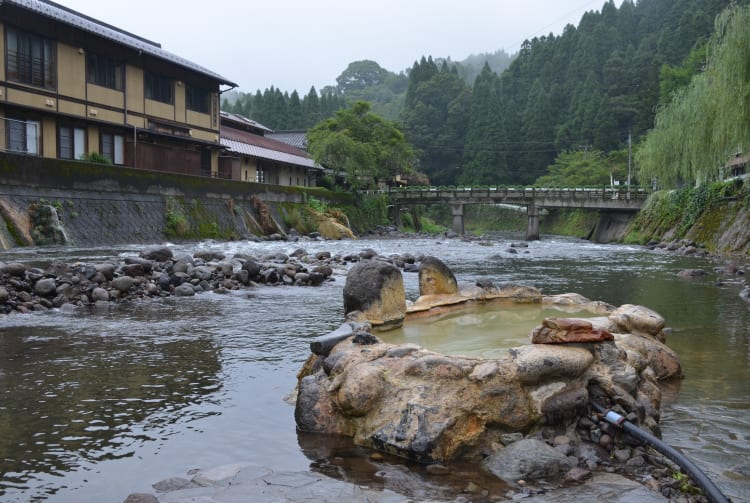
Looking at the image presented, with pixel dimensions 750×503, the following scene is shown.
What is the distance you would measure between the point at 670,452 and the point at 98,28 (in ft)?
101

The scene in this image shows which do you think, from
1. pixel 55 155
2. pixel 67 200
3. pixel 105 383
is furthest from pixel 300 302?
pixel 55 155

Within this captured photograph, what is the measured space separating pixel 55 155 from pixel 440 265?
23.1m

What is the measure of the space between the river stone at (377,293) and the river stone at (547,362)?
2424 millimetres

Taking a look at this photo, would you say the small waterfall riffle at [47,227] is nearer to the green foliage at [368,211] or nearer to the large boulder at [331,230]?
the large boulder at [331,230]

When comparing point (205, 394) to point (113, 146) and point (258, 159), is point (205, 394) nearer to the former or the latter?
point (113, 146)

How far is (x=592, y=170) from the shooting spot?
6234 centimetres

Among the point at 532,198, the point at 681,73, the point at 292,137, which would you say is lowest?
the point at 532,198

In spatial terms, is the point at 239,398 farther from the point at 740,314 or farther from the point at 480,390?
the point at 740,314

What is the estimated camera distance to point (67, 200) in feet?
69.9

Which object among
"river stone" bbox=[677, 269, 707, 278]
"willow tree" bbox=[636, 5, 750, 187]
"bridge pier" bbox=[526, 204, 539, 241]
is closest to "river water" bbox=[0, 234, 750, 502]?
"river stone" bbox=[677, 269, 707, 278]

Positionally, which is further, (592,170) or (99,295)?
(592,170)

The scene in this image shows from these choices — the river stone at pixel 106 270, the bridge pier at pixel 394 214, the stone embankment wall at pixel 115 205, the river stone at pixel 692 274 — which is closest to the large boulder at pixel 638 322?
the river stone at pixel 106 270

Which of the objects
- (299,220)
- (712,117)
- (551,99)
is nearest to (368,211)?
(299,220)

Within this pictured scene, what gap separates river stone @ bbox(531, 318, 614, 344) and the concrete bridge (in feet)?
150
